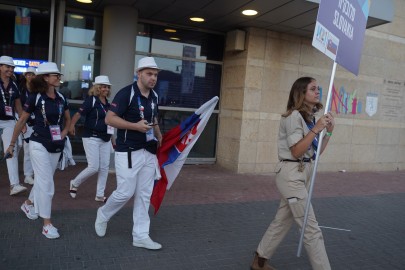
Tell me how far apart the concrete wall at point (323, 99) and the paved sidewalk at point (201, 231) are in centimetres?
183

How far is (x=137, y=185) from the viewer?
4605 mm

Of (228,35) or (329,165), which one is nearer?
(228,35)

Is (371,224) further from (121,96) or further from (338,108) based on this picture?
(338,108)

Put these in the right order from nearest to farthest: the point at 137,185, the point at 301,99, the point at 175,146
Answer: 1. the point at 301,99
2. the point at 137,185
3. the point at 175,146

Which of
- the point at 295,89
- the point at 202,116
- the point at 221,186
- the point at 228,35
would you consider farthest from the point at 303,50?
the point at 295,89

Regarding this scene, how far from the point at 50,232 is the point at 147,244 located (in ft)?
3.65

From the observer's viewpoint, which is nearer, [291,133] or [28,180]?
[291,133]

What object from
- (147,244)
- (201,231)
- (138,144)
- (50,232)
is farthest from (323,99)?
(50,232)

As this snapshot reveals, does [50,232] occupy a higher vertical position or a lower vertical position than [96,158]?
lower

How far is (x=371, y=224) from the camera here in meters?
6.34

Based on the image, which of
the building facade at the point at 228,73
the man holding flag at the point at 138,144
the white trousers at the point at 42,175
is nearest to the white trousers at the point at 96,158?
the white trousers at the point at 42,175

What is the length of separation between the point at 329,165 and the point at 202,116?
7.23 metres

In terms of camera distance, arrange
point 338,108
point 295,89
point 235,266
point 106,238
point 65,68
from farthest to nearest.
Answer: point 338,108
point 65,68
point 106,238
point 235,266
point 295,89

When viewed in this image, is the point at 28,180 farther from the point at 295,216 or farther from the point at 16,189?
the point at 295,216
